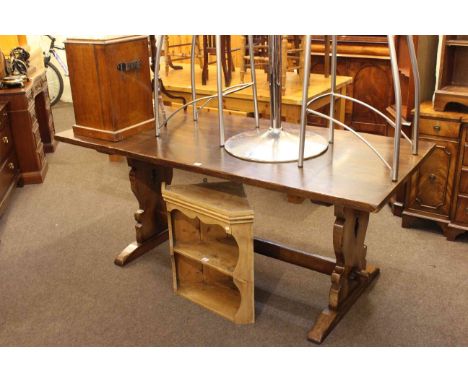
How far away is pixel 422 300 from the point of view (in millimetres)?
2354

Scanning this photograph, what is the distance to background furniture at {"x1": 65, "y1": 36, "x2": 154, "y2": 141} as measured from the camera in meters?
2.09

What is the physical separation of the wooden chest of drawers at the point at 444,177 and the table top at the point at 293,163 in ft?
2.73

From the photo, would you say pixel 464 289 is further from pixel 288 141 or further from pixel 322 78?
pixel 322 78

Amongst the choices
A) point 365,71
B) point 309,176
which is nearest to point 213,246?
Result: point 309,176

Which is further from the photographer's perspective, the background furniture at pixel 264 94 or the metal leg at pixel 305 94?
the background furniture at pixel 264 94

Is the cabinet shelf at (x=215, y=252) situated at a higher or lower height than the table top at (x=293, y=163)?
lower

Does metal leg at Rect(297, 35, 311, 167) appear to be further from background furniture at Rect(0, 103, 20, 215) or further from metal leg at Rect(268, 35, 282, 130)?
background furniture at Rect(0, 103, 20, 215)

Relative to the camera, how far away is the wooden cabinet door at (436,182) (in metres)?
2.81

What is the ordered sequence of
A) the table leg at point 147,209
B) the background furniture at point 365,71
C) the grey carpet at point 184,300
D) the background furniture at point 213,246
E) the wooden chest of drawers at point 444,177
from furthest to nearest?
the background furniture at point 365,71, the wooden chest of drawers at point 444,177, the table leg at point 147,209, the grey carpet at point 184,300, the background furniture at point 213,246

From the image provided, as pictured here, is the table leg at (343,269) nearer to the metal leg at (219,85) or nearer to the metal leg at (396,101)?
the metal leg at (396,101)

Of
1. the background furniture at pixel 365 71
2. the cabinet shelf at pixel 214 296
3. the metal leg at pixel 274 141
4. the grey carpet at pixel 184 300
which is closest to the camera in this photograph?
the metal leg at pixel 274 141

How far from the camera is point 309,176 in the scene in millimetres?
1779

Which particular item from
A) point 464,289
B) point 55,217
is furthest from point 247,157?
point 55,217

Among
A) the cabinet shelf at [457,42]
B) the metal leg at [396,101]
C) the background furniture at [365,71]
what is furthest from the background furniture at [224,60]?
the metal leg at [396,101]
